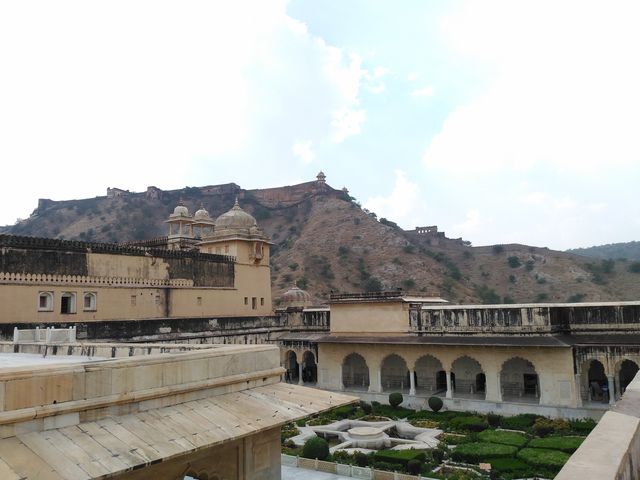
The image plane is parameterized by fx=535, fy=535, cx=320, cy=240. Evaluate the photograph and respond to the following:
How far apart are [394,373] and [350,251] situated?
4488cm

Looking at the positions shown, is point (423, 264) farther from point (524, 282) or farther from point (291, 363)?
point (291, 363)

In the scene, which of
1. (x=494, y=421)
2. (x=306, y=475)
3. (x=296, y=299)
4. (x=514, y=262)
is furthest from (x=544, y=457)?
(x=514, y=262)

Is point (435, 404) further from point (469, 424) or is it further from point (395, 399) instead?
point (469, 424)

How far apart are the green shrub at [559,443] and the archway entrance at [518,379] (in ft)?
21.3

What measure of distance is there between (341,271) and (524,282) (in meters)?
25.4

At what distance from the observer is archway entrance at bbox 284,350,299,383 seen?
31.0 m

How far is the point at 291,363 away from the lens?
1264 inches

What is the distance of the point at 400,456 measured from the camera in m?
16.6

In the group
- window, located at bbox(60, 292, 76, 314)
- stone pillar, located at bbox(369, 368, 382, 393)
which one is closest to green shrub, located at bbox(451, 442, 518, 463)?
stone pillar, located at bbox(369, 368, 382, 393)

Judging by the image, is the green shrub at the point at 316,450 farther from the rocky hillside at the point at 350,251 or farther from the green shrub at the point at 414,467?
the rocky hillside at the point at 350,251

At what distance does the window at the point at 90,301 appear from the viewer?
23336 mm

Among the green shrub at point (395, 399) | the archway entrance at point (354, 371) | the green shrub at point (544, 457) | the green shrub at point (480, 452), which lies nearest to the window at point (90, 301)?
the archway entrance at point (354, 371)

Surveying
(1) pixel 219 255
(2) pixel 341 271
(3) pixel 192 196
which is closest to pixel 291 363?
(1) pixel 219 255

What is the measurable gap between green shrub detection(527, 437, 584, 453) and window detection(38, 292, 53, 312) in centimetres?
1878
